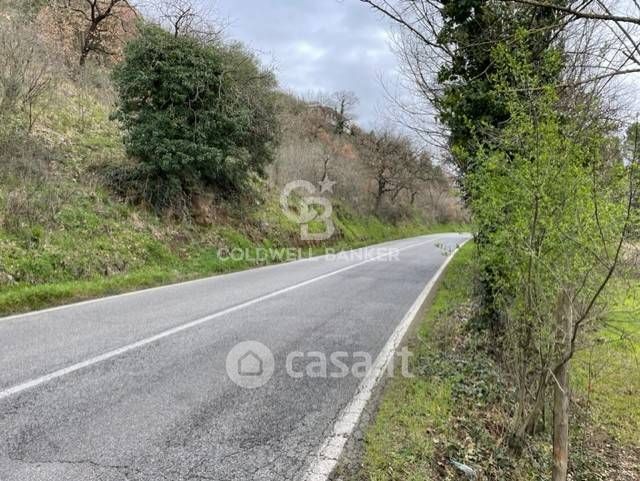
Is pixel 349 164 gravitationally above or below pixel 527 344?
above

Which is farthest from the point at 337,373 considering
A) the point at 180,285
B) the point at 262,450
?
the point at 180,285

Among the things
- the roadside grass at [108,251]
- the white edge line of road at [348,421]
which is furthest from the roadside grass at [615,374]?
the roadside grass at [108,251]

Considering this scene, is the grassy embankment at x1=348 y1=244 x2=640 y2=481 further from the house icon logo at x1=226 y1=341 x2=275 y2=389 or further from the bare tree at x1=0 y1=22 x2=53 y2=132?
the bare tree at x1=0 y1=22 x2=53 y2=132

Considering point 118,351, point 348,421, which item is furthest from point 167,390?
point 348,421

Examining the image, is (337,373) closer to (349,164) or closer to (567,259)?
(567,259)

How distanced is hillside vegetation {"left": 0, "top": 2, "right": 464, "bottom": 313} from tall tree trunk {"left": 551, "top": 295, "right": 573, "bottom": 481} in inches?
183

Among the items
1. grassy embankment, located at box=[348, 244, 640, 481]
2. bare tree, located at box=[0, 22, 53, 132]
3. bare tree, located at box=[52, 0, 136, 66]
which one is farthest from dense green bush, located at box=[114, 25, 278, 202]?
grassy embankment, located at box=[348, 244, 640, 481]

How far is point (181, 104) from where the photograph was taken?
13.8m

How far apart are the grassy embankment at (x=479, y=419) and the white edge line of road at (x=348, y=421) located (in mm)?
160

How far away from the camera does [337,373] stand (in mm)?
5297

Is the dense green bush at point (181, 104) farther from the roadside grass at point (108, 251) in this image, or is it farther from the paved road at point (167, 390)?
the paved road at point (167, 390)

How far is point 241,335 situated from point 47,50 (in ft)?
46.5

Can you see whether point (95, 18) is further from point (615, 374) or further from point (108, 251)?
point (615, 374)

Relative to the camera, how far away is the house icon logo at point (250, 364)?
488 cm
